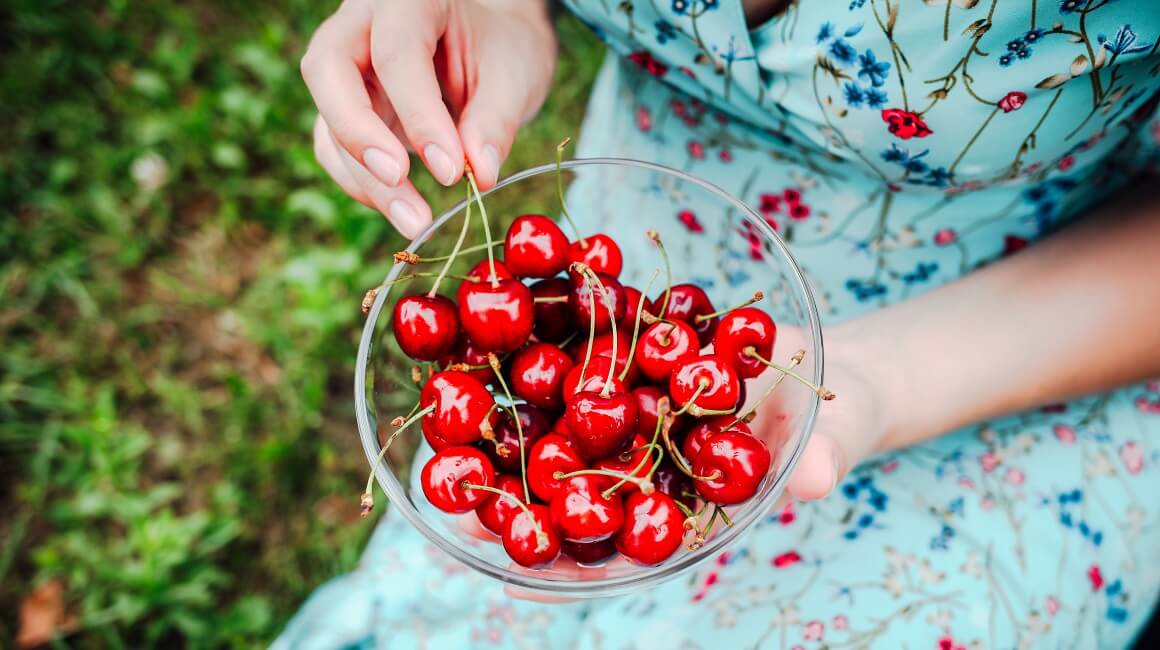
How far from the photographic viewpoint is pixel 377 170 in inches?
37.8

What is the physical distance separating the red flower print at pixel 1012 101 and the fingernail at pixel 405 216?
753 mm

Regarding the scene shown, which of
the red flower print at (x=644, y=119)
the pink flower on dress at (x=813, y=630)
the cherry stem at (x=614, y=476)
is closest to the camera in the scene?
the cherry stem at (x=614, y=476)

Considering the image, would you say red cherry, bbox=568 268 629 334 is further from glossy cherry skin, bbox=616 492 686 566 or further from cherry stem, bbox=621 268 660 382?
glossy cherry skin, bbox=616 492 686 566

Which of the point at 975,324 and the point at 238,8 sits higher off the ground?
the point at 975,324

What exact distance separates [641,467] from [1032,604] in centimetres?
66

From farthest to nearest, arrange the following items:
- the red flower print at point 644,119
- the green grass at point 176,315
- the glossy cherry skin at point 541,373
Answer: the green grass at point 176,315 < the red flower print at point 644,119 < the glossy cherry skin at point 541,373

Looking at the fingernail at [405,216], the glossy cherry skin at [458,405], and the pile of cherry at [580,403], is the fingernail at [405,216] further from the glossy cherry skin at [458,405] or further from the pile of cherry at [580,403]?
the glossy cherry skin at [458,405]

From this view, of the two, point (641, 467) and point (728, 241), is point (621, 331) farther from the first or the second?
point (728, 241)

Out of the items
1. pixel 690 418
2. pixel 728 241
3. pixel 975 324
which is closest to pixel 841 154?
pixel 728 241

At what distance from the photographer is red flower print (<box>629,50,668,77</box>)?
1.28m

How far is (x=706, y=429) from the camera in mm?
973

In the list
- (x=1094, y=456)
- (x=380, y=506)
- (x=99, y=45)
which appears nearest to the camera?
(x=1094, y=456)

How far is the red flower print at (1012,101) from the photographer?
1028mm

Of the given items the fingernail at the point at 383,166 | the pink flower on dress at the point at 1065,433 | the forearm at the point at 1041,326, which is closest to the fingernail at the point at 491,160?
the fingernail at the point at 383,166
